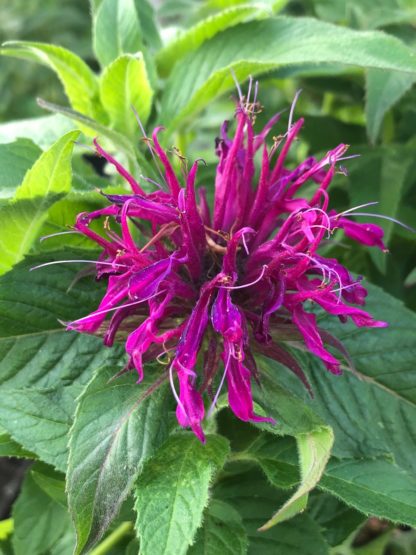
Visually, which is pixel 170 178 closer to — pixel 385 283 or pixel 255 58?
pixel 255 58

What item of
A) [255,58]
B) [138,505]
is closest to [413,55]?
[255,58]

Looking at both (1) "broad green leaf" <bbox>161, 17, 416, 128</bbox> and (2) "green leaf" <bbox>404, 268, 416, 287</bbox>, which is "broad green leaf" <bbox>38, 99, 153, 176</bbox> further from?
(2) "green leaf" <bbox>404, 268, 416, 287</bbox>

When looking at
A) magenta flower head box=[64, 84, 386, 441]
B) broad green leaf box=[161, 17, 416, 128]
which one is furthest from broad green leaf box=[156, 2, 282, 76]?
magenta flower head box=[64, 84, 386, 441]

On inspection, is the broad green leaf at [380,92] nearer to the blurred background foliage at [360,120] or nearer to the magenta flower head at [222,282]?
the blurred background foliage at [360,120]

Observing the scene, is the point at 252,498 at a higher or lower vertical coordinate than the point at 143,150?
lower

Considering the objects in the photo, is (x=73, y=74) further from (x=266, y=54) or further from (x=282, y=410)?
(x=282, y=410)

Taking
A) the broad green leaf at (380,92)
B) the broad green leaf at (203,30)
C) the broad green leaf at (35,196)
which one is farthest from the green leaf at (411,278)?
the broad green leaf at (35,196)

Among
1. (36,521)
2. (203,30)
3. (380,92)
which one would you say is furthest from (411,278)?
(36,521)
